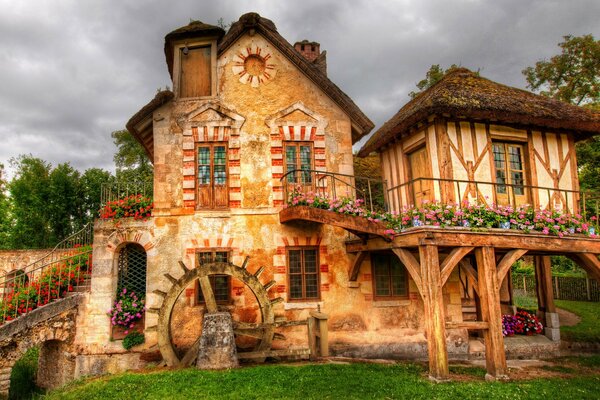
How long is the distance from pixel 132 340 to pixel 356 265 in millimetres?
5798

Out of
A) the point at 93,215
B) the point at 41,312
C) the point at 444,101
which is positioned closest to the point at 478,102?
the point at 444,101

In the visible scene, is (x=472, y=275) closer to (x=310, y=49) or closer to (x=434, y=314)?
(x=434, y=314)

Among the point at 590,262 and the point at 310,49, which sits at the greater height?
the point at 310,49

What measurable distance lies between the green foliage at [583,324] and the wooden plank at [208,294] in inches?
415

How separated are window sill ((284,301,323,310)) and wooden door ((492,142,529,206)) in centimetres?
517

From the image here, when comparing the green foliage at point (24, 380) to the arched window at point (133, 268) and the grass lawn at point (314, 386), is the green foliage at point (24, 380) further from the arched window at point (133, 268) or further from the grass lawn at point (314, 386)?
the grass lawn at point (314, 386)

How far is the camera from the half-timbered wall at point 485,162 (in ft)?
31.7

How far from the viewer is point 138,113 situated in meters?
10.8

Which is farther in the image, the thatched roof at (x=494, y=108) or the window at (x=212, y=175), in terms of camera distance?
the window at (x=212, y=175)

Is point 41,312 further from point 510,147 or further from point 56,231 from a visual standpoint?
point 56,231

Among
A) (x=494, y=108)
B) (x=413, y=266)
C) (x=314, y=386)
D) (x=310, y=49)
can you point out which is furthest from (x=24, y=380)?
(x=494, y=108)

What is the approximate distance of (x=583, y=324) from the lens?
14.2 meters

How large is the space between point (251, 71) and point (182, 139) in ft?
8.94

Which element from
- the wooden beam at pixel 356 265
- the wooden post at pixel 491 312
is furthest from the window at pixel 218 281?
the wooden post at pixel 491 312
